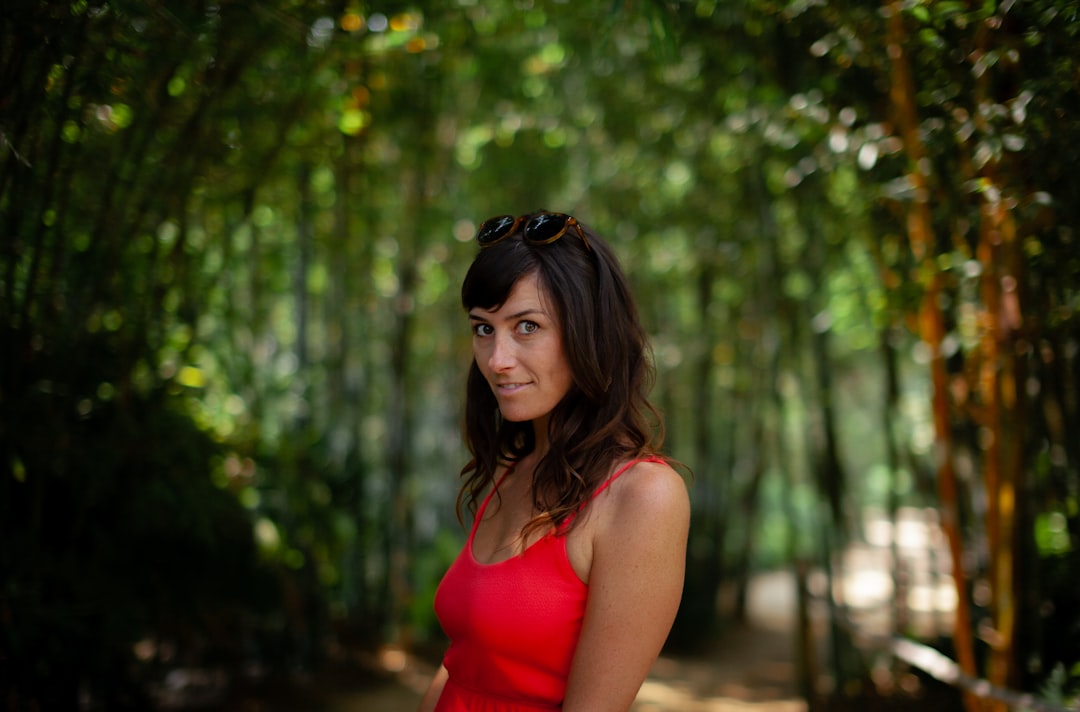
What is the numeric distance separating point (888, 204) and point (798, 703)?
2972 mm

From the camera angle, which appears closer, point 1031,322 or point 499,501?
point 499,501

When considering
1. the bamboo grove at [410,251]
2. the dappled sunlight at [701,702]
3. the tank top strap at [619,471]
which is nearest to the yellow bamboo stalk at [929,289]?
the bamboo grove at [410,251]

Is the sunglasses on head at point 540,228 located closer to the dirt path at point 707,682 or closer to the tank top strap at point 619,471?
the tank top strap at point 619,471

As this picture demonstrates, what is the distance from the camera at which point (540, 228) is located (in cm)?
119

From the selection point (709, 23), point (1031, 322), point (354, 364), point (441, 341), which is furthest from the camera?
point (441, 341)

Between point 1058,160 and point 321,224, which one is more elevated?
point 321,224

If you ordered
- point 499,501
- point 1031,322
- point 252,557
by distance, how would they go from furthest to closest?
point 252,557
point 1031,322
point 499,501

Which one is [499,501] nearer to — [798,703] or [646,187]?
[798,703]

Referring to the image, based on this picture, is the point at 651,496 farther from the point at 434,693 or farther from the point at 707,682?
the point at 707,682

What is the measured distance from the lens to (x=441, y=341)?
7.10 meters

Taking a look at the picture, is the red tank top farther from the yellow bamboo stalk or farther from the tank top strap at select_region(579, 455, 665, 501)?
the yellow bamboo stalk

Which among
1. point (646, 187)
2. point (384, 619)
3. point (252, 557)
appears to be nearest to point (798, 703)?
point (384, 619)

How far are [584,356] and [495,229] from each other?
23cm

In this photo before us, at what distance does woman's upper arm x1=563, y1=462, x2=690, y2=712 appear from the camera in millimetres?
1030
